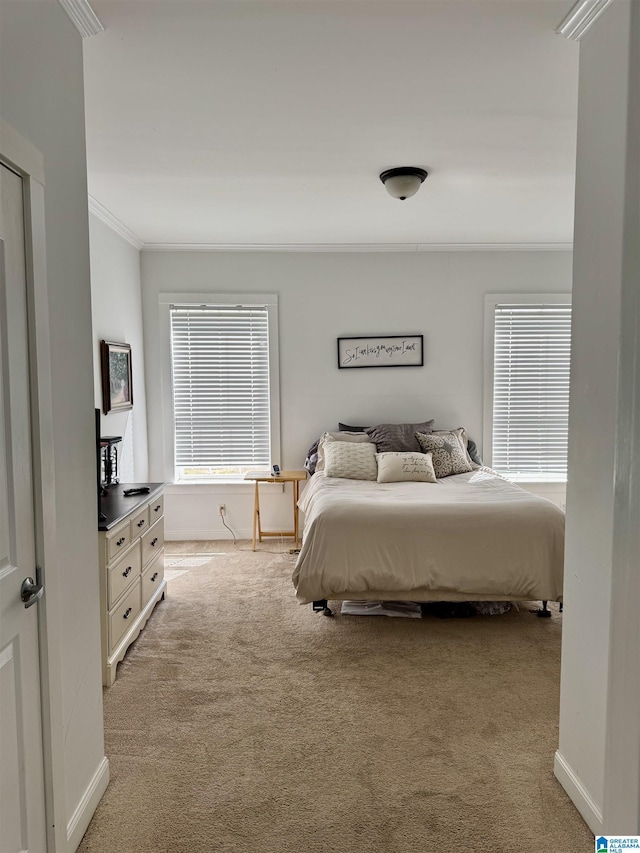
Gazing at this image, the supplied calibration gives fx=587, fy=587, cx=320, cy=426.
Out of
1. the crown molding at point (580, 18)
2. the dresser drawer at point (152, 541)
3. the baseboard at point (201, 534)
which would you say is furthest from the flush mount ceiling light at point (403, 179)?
the baseboard at point (201, 534)

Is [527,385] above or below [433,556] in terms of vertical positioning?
above

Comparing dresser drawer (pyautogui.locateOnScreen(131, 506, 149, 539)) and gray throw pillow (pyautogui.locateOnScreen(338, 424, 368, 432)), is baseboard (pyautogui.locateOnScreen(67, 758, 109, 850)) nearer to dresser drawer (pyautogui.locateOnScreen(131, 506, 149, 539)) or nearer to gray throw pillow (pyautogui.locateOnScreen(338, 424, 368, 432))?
dresser drawer (pyautogui.locateOnScreen(131, 506, 149, 539))

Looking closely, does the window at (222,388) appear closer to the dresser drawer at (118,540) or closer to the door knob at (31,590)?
the dresser drawer at (118,540)

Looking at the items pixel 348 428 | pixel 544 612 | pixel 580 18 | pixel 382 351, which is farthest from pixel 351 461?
pixel 580 18

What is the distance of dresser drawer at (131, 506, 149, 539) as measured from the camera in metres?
3.33

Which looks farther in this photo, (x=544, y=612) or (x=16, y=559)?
(x=544, y=612)

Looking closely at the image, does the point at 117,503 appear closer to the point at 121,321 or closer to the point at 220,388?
the point at 121,321

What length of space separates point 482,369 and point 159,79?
4077mm

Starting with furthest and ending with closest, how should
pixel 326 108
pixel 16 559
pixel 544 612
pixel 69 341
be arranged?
pixel 544 612
pixel 326 108
pixel 69 341
pixel 16 559

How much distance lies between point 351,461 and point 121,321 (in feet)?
7.30

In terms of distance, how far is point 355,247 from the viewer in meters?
5.52

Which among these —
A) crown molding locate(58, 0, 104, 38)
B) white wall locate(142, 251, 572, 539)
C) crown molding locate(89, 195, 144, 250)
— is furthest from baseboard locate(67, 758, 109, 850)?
white wall locate(142, 251, 572, 539)

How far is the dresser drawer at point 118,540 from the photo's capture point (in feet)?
9.49

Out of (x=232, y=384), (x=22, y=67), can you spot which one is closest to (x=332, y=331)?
(x=232, y=384)
